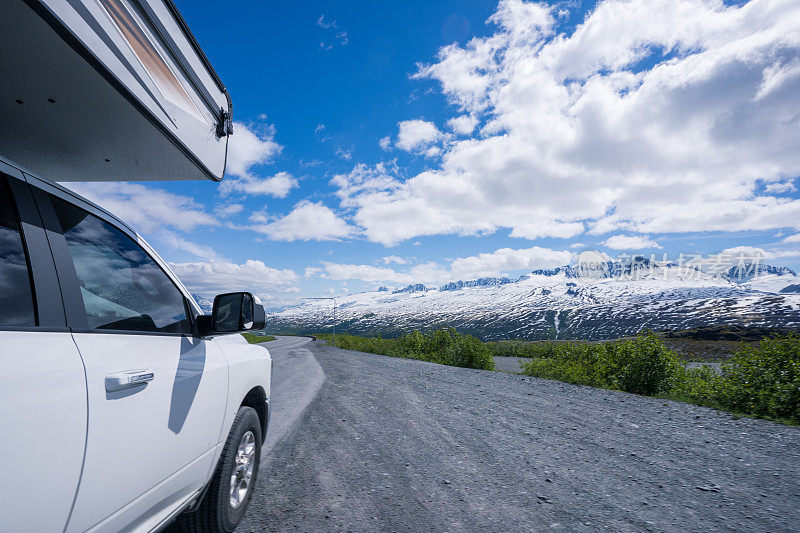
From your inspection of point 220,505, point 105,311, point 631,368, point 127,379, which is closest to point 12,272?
point 105,311

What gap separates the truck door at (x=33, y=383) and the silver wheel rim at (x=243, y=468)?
5.27 ft

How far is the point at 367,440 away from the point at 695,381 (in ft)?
26.4

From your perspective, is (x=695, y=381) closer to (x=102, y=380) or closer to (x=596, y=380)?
(x=596, y=380)

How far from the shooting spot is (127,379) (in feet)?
5.08

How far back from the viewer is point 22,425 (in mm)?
1094

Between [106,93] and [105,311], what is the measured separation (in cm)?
119

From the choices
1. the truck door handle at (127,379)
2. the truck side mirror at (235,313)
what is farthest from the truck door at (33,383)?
the truck side mirror at (235,313)

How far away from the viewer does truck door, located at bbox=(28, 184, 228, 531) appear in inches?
56.2

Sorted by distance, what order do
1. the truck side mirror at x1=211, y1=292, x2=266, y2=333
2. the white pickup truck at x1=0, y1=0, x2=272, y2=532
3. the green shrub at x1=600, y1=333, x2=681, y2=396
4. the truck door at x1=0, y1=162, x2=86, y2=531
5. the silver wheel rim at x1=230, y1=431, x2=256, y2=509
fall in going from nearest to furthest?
the truck door at x1=0, y1=162, x2=86, y2=531
the white pickup truck at x1=0, y1=0, x2=272, y2=532
the truck side mirror at x1=211, y1=292, x2=266, y2=333
the silver wheel rim at x1=230, y1=431, x2=256, y2=509
the green shrub at x1=600, y1=333, x2=681, y2=396

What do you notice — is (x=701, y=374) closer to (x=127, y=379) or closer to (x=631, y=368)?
(x=631, y=368)

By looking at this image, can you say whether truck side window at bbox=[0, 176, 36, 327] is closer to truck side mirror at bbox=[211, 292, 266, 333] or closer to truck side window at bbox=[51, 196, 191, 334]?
truck side window at bbox=[51, 196, 191, 334]

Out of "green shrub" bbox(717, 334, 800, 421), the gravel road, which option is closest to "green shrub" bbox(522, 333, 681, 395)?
"green shrub" bbox(717, 334, 800, 421)

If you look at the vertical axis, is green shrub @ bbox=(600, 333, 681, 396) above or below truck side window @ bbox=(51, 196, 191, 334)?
below

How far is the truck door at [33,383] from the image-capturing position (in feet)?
3.50
